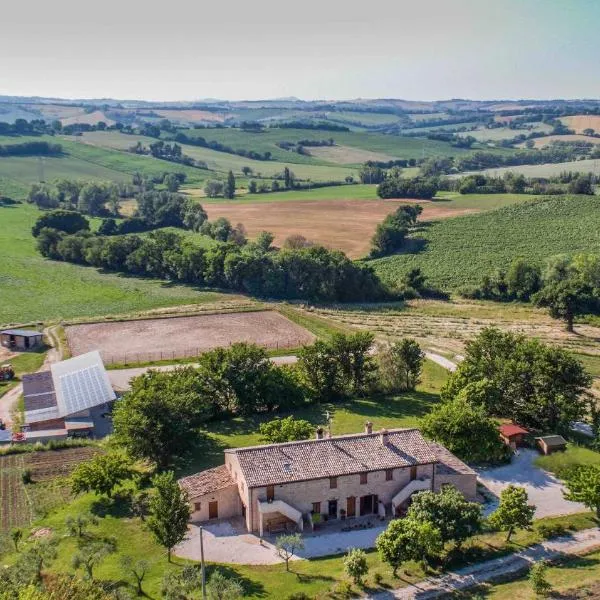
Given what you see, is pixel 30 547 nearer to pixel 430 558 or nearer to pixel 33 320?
pixel 430 558

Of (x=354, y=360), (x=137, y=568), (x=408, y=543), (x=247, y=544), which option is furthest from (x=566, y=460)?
(x=137, y=568)

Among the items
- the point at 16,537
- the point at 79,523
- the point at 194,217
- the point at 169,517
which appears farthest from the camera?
the point at 194,217

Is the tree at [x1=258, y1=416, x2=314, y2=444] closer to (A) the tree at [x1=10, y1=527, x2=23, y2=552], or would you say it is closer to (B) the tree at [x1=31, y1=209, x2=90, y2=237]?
(A) the tree at [x1=10, y1=527, x2=23, y2=552]

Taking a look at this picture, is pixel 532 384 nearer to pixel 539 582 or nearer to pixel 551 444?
pixel 551 444

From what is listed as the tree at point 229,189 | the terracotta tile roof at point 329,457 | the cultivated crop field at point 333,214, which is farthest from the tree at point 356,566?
the tree at point 229,189

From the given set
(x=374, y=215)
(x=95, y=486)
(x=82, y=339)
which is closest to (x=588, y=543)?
(x=95, y=486)

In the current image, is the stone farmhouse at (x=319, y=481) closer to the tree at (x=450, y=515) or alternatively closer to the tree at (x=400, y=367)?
the tree at (x=450, y=515)
